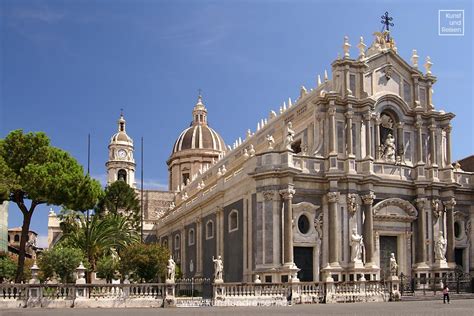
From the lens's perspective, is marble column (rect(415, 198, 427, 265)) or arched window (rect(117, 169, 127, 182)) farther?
arched window (rect(117, 169, 127, 182))

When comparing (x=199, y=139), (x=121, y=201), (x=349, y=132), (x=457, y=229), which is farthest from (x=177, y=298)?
(x=199, y=139)

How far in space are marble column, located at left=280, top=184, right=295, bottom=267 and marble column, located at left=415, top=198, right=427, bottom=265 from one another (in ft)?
33.3

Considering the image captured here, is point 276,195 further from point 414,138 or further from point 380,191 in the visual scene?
point 414,138

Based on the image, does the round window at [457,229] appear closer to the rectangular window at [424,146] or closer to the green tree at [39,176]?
the rectangular window at [424,146]

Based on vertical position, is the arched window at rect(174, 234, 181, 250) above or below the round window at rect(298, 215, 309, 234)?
below

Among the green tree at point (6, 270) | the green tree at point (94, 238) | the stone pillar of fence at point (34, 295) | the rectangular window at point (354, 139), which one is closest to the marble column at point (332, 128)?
the rectangular window at point (354, 139)

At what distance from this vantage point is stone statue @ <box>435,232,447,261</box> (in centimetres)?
4429

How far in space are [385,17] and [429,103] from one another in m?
6.95

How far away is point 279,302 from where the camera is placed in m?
33.8

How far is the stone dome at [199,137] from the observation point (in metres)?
85.8

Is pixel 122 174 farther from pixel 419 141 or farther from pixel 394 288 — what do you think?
pixel 394 288

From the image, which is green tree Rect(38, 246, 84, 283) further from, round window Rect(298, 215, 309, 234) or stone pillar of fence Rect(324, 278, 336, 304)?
stone pillar of fence Rect(324, 278, 336, 304)

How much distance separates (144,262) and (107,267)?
13.9 feet

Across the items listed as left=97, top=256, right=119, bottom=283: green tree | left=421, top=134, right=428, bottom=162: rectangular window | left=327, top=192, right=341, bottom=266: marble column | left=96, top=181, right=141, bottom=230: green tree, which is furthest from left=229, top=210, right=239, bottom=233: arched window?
left=96, top=181, right=141, bottom=230: green tree
